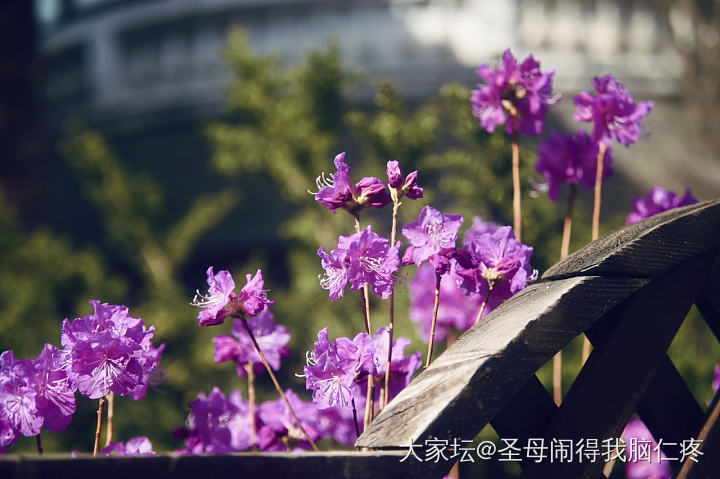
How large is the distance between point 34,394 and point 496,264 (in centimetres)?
77

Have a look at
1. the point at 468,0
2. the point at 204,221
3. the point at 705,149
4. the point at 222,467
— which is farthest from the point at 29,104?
the point at 222,467

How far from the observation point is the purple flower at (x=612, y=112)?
1577 millimetres

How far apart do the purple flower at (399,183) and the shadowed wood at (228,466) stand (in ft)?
1.54

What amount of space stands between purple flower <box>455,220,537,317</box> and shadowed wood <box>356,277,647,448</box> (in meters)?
0.15

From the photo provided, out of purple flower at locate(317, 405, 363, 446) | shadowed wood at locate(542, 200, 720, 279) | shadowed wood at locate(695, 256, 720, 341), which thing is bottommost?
purple flower at locate(317, 405, 363, 446)

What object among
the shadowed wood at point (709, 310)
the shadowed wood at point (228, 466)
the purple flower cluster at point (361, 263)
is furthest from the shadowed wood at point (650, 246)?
the shadowed wood at point (228, 466)

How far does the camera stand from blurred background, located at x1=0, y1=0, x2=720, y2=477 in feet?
10.4

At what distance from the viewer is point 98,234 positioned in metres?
5.81

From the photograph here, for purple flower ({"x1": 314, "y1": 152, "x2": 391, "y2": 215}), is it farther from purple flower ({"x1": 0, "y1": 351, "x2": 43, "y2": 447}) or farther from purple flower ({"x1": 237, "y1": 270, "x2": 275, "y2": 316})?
purple flower ({"x1": 0, "y1": 351, "x2": 43, "y2": 447})

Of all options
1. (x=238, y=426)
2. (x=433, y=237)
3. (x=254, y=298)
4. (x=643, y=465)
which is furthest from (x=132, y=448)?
(x=643, y=465)

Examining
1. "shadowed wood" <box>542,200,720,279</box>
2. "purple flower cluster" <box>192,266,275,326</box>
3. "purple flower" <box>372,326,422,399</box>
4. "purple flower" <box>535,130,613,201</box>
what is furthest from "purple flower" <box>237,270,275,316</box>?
"purple flower" <box>535,130,613,201</box>

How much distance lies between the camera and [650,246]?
110cm

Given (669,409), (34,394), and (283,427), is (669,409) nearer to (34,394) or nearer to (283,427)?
(283,427)

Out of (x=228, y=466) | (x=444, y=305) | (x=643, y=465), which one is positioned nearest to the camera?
(x=228, y=466)
